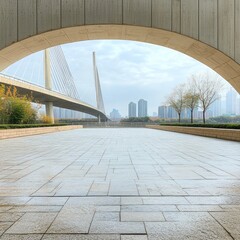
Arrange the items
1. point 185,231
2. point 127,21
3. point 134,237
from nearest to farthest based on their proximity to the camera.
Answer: point 134,237 < point 185,231 < point 127,21

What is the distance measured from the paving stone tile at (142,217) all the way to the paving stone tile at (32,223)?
0.84 metres

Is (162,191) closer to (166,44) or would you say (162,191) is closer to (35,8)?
(166,44)

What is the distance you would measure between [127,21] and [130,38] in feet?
2.75

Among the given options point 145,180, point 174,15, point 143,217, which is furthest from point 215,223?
point 174,15

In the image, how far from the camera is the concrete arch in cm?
477

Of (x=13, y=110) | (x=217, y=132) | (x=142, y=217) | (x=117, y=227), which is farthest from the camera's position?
(x=13, y=110)

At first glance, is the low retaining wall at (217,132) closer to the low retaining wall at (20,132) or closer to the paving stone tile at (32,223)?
the paving stone tile at (32,223)

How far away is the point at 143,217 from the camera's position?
125 inches

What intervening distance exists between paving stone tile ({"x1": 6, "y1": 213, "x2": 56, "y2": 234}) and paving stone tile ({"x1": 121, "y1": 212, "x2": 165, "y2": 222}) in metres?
0.84

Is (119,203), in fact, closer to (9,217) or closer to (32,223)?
(32,223)

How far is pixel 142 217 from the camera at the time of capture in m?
3.18

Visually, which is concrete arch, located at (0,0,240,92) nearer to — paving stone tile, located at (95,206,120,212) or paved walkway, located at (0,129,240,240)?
paved walkway, located at (0,129,240,240)

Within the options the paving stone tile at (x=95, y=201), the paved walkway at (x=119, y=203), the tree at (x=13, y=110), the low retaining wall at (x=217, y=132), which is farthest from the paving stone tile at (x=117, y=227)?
the tree at (x=13, y=110)

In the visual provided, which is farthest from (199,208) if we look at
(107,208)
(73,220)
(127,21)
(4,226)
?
(127,21)
